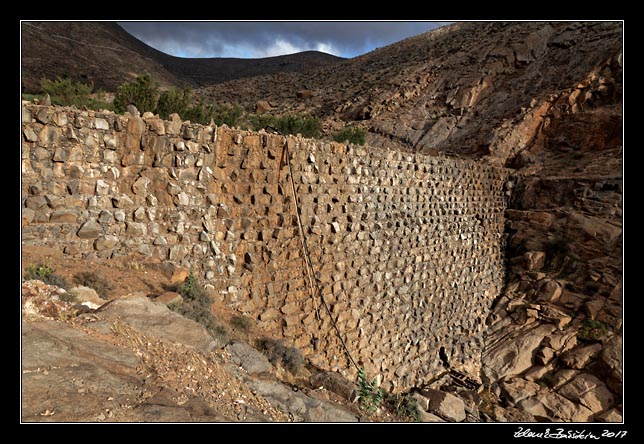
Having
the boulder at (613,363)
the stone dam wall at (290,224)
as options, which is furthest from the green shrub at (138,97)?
the boulder at (613,363)

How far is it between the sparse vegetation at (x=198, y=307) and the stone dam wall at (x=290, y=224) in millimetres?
320

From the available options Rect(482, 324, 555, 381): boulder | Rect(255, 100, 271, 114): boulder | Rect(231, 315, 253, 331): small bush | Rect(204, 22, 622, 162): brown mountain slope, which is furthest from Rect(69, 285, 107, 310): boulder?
Rect(255, 100, 271, 114): boulder

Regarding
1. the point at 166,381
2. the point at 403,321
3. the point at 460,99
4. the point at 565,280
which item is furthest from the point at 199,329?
the point at 460,99

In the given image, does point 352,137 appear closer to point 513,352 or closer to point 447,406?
point 513,352

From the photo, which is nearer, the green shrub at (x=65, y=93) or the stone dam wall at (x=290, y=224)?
the stone dam wall at (x=290, y=224)

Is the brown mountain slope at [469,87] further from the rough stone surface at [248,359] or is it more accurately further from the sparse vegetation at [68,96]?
the rough stone surface at [248,359]

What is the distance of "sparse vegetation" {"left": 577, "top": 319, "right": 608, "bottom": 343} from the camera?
8.98 m

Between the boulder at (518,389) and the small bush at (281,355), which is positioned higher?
the small bush at (281,355)

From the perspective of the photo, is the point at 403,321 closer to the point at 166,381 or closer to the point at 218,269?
the point at 218,269

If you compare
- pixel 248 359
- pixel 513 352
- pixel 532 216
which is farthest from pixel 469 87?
pixel 248 359

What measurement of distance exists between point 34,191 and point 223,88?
30.2 m

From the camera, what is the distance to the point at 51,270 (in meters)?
3.91

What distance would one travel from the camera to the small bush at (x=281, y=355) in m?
5.18

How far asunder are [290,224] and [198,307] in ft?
7.78
